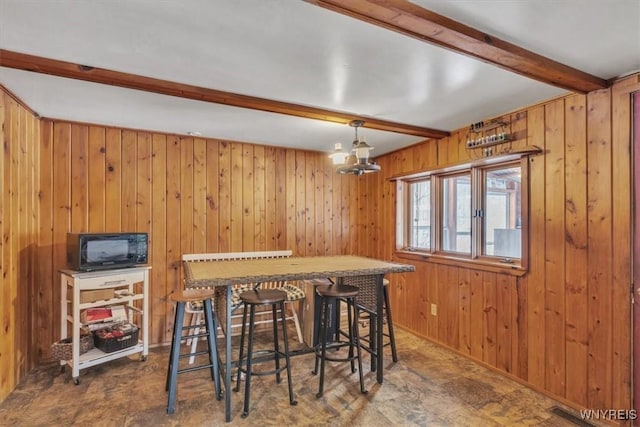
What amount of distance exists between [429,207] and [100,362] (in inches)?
134

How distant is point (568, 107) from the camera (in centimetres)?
232

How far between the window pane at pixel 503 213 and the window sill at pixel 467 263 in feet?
0.49

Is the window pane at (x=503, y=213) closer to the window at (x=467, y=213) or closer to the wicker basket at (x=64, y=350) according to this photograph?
the window at (x=467, y=213)

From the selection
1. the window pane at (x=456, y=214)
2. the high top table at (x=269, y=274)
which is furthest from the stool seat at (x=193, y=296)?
the window pane at (x=456, y=214)

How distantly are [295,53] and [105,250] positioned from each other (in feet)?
7.26

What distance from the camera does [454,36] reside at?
1.47m

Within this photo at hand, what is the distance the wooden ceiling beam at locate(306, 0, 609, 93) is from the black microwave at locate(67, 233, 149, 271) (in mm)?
2486

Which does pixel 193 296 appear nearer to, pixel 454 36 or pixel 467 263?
pixel 454 36

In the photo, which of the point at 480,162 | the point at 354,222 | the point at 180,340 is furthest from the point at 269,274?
the point at 354,222

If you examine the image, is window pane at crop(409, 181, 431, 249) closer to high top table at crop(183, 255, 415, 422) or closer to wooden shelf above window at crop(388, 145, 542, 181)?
wooden shelf above window at crop(388, 145, 542, 181)

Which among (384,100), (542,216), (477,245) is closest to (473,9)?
(384,100)

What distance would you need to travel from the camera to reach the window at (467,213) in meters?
2.82

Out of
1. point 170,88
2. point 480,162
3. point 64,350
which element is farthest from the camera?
point 480,162

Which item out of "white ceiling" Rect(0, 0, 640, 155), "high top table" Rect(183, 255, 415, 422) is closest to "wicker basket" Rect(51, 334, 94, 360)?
"high top table" Rect(183, 255, 415, 422)
